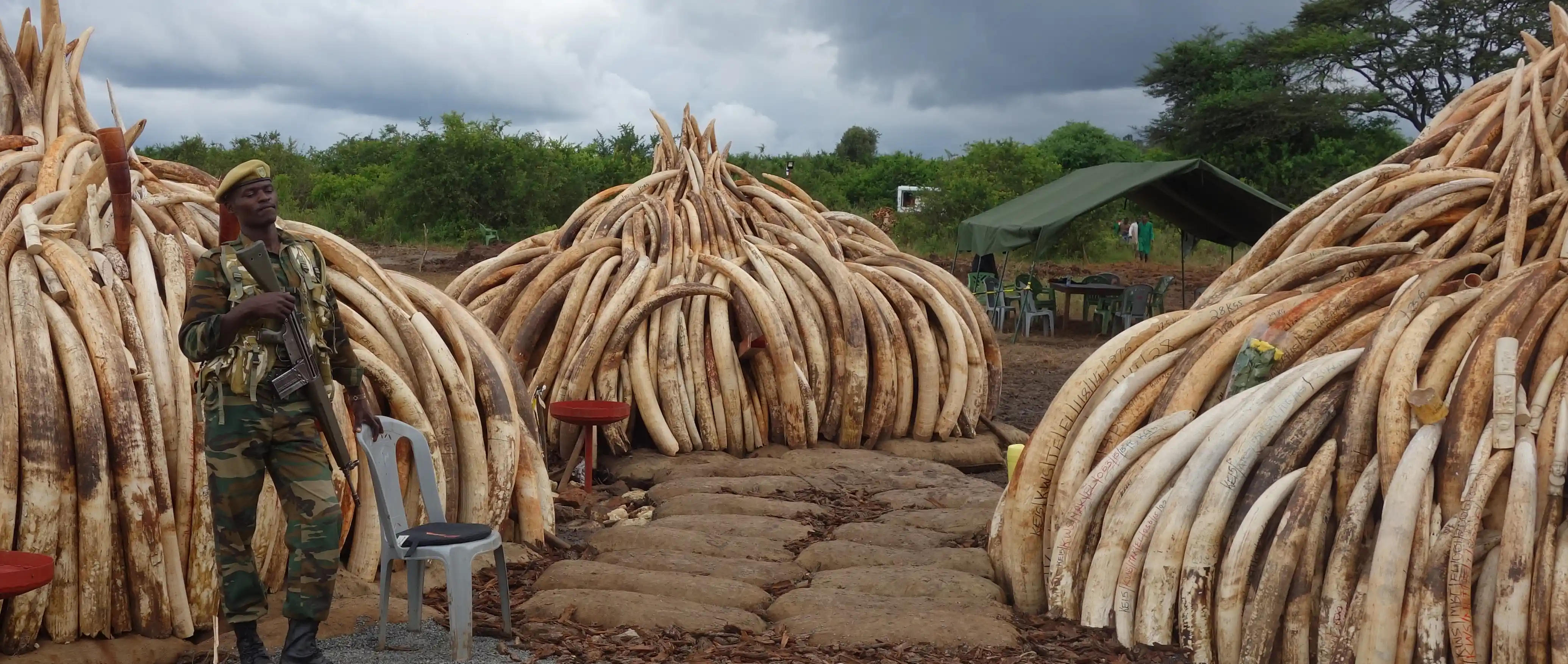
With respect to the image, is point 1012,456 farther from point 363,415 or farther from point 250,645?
point 250,645

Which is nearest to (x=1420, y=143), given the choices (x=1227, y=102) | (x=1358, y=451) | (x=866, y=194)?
(x=1358, y=451)

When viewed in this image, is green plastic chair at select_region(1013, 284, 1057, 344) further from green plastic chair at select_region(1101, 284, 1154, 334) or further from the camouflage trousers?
the camouflage trousers

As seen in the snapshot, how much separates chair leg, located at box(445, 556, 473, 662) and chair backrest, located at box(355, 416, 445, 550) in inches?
8.7

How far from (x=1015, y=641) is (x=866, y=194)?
107 feet

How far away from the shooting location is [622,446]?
770 centimetres

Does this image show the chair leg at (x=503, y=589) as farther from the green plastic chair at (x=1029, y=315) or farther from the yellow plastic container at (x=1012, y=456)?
the green plastic chair at (x=1029, y=315)

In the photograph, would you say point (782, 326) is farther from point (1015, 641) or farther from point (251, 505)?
point (251, 505)

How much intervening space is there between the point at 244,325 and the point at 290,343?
13 cm

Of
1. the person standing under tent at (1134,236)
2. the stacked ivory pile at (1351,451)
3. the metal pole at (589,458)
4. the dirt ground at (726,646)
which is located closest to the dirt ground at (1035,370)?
the metal pole at (589,458)

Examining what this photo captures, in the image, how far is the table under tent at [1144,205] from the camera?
15.9m

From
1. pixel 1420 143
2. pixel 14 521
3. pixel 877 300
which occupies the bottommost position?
pixel 14 521

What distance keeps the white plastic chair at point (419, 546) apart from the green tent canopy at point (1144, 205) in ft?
39.4

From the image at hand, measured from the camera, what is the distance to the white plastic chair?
4.14 m

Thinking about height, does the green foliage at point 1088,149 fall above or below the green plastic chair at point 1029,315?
above
